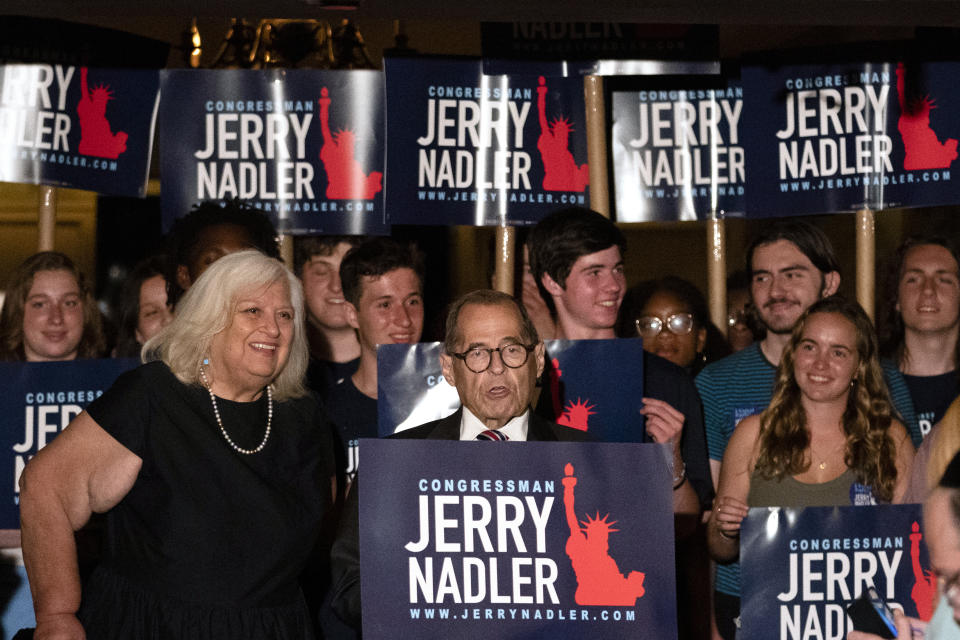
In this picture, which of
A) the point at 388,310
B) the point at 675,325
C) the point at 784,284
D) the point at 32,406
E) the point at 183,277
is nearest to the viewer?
the point at 32,406

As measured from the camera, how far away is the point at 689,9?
3.03 meters

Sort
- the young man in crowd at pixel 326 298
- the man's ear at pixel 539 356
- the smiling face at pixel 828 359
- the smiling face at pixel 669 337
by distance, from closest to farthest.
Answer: the man's ear at pixel 539 356
the smiling face at pixel 828 359
the young man in crowd at pixel 326 298
the smiling face at pixel 669 337

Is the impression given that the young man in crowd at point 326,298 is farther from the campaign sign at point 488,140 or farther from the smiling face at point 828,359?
the smiling face at point 828,359

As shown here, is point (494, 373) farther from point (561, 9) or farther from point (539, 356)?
point (561, 9)

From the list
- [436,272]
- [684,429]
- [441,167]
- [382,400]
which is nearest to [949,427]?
[382,400]

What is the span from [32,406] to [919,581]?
2543mm

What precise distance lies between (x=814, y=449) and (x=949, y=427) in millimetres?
2342

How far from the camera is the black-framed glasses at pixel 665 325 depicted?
4.96 metres

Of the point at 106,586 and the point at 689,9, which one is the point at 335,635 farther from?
the point at 689,9

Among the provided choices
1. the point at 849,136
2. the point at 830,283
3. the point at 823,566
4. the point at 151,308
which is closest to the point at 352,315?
the point at 151,308

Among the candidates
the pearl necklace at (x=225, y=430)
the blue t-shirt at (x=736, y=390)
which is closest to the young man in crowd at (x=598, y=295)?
the blue t-shirt at (x=736, y=390)

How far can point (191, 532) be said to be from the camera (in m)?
2.83

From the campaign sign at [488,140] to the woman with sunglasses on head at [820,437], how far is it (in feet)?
3.71

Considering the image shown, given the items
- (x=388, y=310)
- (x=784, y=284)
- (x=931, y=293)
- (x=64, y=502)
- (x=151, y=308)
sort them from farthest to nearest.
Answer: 1. (x=151, y=308)
2. (x=931, y=293)
3. (x=784, y=284)
4. (x=388, y=310)
5. (x=64, y=502)
